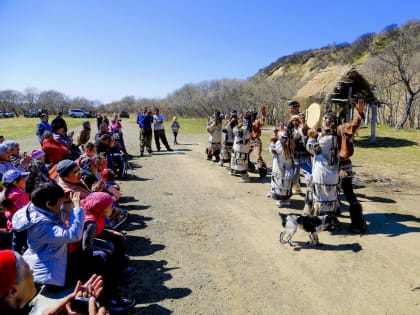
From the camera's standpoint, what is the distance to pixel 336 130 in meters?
5.59

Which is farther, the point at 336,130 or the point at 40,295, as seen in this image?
the point at 336,130

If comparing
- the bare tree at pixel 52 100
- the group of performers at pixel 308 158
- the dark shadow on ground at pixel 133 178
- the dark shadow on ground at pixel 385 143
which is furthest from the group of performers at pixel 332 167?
the bare tree at pixel 52 100

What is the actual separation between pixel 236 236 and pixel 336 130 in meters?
2.32

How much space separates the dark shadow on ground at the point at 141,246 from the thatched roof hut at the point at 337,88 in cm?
1234

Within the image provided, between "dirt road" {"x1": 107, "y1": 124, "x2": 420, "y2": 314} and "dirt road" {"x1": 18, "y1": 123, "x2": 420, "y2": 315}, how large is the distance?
1 centimetres

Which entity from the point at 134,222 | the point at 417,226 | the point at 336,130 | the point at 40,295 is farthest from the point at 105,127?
the point at 417,226

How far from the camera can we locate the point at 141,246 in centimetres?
514

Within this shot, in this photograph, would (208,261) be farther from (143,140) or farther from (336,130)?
(143,140)

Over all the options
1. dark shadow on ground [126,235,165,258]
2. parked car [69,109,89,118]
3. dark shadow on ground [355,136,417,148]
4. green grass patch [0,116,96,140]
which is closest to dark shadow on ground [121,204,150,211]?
dark shadow on ground [126,235,165,258]

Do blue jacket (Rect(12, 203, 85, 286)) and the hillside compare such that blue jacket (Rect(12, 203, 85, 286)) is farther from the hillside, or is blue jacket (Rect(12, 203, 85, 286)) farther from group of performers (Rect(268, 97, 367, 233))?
the hillside

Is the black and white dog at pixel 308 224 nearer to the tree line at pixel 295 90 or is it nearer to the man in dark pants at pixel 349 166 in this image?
the man in dark pants at pixel 349 166

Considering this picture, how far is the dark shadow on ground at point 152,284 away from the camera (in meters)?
3.83

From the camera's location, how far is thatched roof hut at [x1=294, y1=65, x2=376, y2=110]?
15898 millimetres

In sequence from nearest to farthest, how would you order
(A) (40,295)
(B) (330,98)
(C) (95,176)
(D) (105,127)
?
(A) (40,295) → (C) (95,176) → (D) (105,127) → (B) (330,98)
